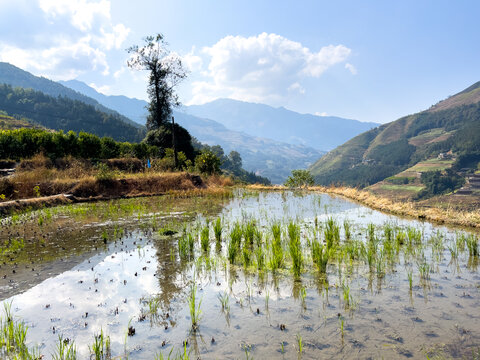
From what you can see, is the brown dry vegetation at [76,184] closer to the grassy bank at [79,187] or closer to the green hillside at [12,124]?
the grassy bank at [79,187]

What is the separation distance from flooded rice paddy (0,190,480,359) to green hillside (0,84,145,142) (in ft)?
528

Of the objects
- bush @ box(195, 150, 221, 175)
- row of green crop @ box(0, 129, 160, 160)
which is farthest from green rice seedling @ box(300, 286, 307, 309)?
row of green crop @ box(0, 129, 160, 160)

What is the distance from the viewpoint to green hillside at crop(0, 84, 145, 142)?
168 metres

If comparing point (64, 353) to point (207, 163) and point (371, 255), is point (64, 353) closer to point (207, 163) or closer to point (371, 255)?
point (371, 255)

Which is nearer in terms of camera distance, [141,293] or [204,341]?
[204,341]

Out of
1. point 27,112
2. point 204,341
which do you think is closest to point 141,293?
point 204,341

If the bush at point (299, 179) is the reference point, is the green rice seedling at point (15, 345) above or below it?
below

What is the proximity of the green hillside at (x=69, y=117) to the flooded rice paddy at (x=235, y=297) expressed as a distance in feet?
528

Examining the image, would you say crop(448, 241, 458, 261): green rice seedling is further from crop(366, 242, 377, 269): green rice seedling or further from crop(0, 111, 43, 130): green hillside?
crop(0, 111, 43, 130): green hillside

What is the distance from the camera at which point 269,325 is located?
4.94m

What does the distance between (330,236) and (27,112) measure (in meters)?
232

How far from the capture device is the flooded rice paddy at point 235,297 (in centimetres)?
437

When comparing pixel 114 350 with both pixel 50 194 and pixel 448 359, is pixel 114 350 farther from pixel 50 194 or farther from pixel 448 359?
pixel 50 194

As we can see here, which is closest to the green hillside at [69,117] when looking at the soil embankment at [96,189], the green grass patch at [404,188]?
the soil embankment at [96,189]
